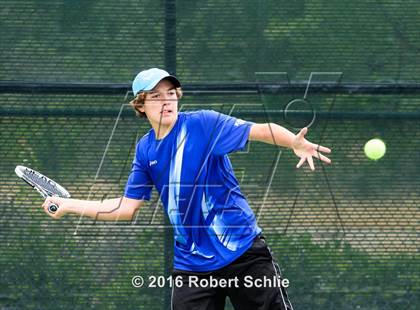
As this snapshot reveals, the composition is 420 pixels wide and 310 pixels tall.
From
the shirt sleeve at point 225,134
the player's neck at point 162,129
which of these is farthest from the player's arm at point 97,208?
the shirt sleeve at point 225,134

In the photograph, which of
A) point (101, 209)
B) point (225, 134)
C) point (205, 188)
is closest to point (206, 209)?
point (205, 188)

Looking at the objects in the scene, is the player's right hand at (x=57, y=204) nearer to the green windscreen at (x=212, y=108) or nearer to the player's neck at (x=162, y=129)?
the player's neck at (x=162, y=129)

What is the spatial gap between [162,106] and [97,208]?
544 millimetres

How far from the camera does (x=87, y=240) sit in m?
5.04

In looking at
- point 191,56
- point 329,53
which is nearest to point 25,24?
point 191,56

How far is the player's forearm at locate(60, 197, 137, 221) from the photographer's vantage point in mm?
4074

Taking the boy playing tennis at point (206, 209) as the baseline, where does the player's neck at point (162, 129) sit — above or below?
above

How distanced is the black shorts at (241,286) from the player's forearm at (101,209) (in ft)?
1.36

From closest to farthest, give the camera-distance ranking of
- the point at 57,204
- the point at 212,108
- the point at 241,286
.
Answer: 1. the point at 241,286
2. the point at 57,204
3. the point at 212,108

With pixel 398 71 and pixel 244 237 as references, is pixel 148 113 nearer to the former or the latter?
pixel 244 237

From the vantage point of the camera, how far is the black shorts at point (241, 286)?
3.96m

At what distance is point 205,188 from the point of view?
4004 millimetres

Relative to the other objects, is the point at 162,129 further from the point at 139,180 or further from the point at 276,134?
the point at 276,134

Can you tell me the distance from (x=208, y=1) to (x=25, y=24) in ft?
3.29
